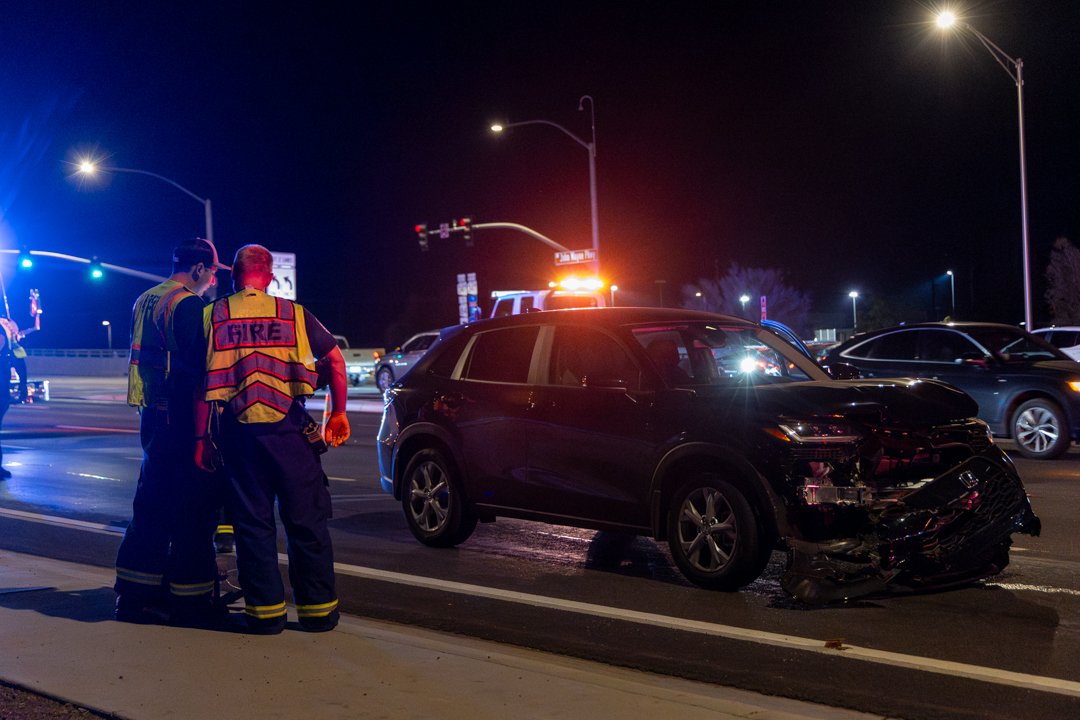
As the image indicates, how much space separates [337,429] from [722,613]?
2.39 meters

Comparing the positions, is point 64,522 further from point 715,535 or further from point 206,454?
point 715,535

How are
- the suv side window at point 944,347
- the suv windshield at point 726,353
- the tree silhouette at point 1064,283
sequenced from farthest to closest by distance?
the tree silhouette at point 1064,283 < the suv side window at point 944,347 < the suv windshield at point 726,353

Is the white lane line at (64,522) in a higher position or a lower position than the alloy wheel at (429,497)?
lower

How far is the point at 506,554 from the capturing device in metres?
8.52

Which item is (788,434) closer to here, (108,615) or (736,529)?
(736,529)

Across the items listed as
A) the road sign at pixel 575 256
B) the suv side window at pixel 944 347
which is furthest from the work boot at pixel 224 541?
the road sign at pixel 575 256

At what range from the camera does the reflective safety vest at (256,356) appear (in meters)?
5.84

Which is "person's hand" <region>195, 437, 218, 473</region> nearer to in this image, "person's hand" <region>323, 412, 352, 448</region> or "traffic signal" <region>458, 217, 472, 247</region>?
"person's hand" <region>323, 412, 352, 448</region>

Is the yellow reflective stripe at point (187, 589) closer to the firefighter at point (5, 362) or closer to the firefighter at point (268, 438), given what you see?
the firefighter at point (268, 438)

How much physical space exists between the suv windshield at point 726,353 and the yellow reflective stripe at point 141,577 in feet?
10.8

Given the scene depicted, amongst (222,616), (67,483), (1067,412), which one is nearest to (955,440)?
(222,616)

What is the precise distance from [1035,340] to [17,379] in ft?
40.3

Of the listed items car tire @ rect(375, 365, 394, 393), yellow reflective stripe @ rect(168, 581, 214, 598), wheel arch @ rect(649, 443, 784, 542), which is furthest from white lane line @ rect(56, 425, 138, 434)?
wheel arch @ rect(649, 443, 784, 542)

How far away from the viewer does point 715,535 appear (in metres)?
6.89
